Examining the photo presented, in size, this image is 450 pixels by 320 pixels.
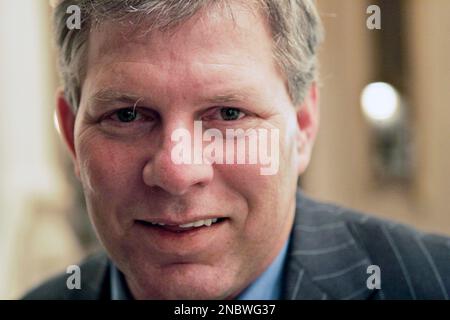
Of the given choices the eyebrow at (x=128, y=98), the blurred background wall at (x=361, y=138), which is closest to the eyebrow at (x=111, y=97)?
the eyebrow at (x=128, y=98)

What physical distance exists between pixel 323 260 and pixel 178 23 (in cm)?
47

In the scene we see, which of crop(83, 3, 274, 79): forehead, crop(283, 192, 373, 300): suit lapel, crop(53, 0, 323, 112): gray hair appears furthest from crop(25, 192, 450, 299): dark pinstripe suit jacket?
crop(83, 3, 274, 79): forehead

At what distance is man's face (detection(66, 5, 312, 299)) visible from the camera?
816 mm

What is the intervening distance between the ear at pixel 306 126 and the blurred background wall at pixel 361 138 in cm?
173

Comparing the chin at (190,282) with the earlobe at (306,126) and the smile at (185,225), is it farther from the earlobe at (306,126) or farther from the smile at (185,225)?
the earlobe at (306,126)

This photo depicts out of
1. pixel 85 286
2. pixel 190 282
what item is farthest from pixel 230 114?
pixel 85 286

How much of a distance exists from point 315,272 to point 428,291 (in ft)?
0.59

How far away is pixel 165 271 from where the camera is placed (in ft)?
2.89

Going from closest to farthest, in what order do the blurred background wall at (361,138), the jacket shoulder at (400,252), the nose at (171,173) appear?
the nose at (171,173)
the jacket shoulder at (400,252)
the blurred background wall at (361,138)

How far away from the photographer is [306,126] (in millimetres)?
1018

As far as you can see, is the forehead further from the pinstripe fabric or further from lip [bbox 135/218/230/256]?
the pinstripe fabric

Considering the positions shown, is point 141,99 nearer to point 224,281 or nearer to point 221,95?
point 221,95

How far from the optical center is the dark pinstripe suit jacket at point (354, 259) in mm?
971
